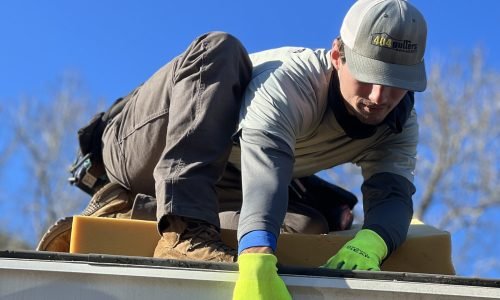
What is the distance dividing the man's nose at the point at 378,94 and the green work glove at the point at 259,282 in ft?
2.32

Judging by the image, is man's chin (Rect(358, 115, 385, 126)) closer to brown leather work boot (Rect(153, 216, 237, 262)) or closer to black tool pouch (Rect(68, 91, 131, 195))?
brown leather work boot (Rect(153, 216, 237, 262))

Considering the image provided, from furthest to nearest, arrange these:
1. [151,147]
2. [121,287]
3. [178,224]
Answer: [151,147] < [178,224] < [121,287]

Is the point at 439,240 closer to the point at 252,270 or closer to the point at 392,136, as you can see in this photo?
the point at 392,136

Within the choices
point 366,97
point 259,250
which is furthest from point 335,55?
point 259,250

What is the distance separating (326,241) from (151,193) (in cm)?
74

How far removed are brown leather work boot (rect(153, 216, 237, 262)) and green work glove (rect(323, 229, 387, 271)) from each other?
0.97ft

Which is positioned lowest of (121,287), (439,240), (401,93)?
(121,287)

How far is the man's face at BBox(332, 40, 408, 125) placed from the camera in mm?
2434

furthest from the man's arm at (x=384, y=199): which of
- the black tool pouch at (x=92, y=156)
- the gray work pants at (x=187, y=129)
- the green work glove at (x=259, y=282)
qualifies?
the black tool pouch at (x=92, y=156)

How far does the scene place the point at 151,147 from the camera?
276 cm

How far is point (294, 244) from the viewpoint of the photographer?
2457 mm

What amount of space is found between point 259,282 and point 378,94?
31.4 inches

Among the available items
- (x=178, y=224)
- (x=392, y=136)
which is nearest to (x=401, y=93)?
(x=392, y=136)

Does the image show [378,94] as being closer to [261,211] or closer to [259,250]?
[261,211]
